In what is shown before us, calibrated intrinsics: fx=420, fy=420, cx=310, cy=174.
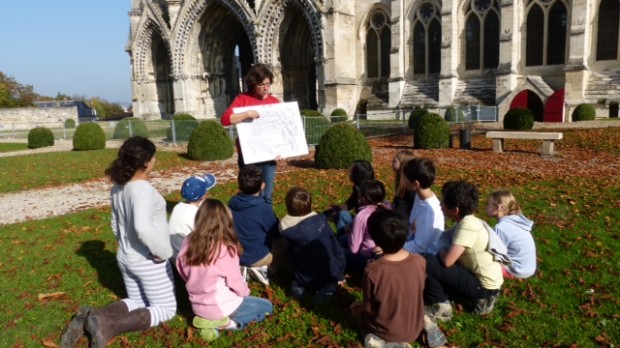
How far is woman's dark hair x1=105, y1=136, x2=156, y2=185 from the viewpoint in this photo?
11.6 feet

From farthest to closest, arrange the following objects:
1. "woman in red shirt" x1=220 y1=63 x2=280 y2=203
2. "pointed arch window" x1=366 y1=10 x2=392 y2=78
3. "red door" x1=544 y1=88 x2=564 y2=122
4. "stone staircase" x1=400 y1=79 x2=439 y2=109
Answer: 1. "pointed arch window" x1=366 y1=10 x2=392 y2=78
2. "stone staircase" x1=400 y1=79 x2=439 y2=109
3. "red door" x1=544 y1=88 x2=564 y2=122
4. "woman in red shirt" x1=220 y1=63 x2=280 y2=203

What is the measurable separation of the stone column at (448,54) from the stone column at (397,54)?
8.90 feet

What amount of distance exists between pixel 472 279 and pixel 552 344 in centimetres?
74

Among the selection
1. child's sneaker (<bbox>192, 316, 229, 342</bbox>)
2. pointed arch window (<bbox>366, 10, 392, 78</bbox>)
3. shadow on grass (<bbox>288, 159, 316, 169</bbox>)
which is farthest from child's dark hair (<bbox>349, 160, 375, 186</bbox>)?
pointed arch window (<bbox>366, 10, 392, 78</bbox>)

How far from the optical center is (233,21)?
34969 millimetres

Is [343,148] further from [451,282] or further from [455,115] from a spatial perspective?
[455,115]

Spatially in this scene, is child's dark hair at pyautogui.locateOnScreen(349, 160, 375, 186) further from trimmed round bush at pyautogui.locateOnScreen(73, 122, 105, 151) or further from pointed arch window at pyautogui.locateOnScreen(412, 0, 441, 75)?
pointed arch window at pyautogui.locateOnScreen(412, 0, 441, 75)

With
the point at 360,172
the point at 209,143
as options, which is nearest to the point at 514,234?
the point at 360,172

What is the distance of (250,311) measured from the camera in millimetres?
3814

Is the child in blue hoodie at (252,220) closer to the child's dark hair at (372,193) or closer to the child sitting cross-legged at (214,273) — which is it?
the child sitting cross-legged at (214,273)

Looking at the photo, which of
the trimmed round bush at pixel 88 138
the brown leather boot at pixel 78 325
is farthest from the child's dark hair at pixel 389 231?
the trimmed round bush at pixel 88 138

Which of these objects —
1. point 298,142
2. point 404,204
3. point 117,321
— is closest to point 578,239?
point 404,204

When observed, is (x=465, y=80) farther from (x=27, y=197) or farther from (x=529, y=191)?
(x=27, y=197)

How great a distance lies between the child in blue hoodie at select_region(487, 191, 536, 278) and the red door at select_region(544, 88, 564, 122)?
2060 cm
